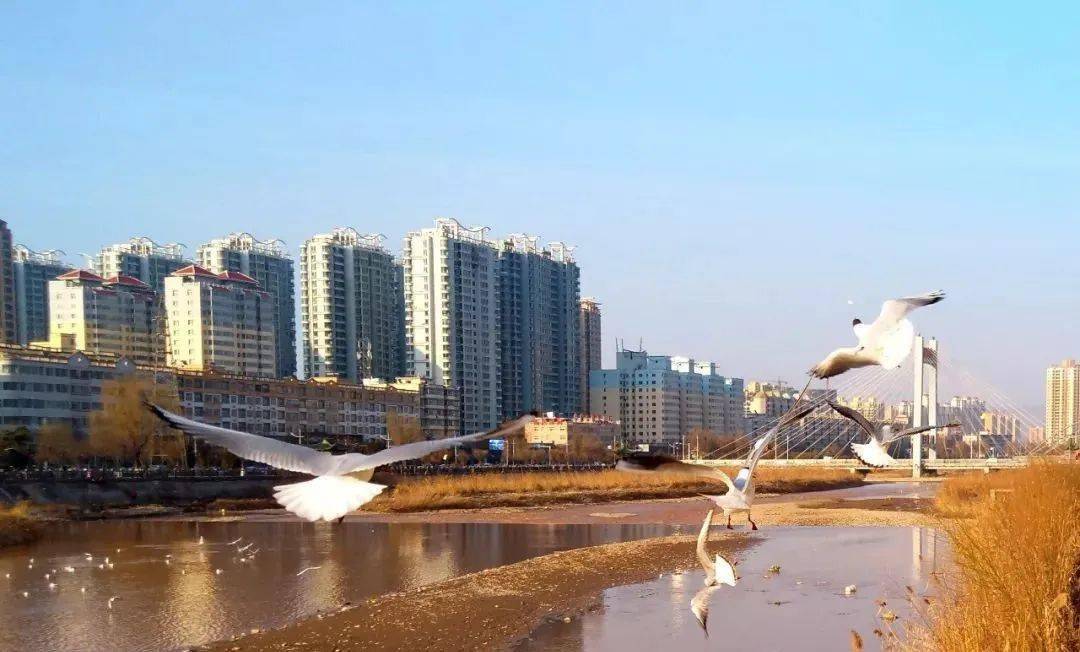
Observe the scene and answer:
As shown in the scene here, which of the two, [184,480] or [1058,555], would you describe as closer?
[1058,555]

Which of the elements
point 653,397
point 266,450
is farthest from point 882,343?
point 653,397

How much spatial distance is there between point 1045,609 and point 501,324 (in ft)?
332

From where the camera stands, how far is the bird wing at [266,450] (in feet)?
23.1

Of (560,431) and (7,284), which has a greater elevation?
(7,284)

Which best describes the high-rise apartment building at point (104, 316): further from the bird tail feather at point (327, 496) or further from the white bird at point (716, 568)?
the white bird at point (716, 568)

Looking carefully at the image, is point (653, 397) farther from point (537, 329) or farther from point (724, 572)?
point (724, 572)

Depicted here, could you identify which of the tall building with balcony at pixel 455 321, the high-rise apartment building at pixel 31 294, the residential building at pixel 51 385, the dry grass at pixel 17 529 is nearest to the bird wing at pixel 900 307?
the dry grass at pixel 17 529

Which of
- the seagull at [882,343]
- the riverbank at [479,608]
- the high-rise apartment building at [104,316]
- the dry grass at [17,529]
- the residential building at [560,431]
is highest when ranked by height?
the high-rise apartment building at [104,316]

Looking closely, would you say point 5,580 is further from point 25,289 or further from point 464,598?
point 25,289

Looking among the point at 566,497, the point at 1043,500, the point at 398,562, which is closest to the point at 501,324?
the point at 566,497

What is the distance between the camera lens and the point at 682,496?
178 ft

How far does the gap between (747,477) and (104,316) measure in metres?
91.4

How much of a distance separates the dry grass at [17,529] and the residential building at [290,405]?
103 feet

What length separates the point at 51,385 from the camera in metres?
62.1
